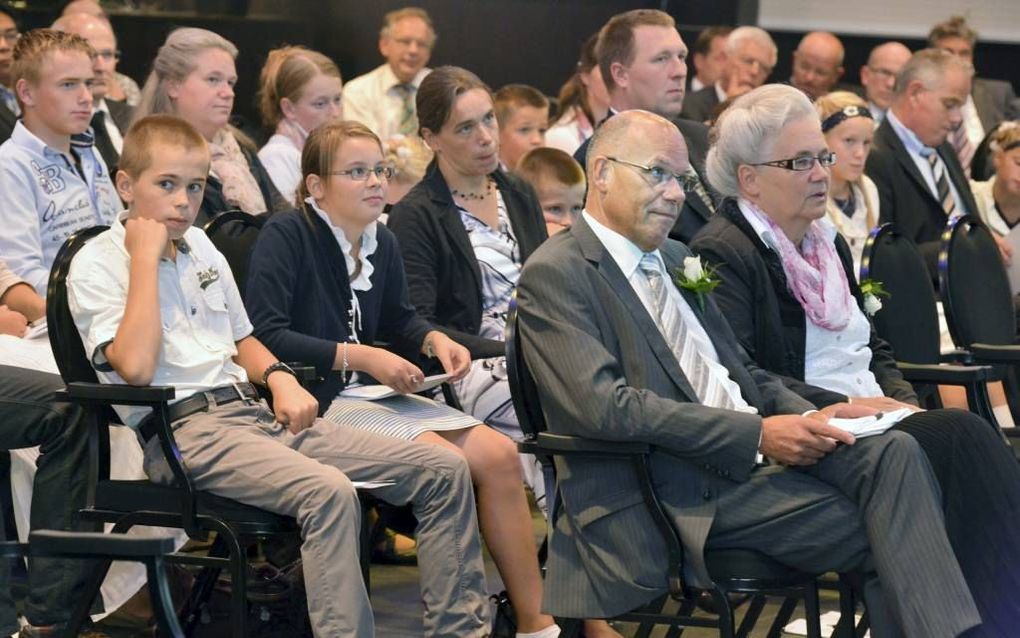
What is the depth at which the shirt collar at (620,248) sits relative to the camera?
3391 millimetres

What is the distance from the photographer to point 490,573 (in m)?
4.67

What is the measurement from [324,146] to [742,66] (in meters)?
4.41

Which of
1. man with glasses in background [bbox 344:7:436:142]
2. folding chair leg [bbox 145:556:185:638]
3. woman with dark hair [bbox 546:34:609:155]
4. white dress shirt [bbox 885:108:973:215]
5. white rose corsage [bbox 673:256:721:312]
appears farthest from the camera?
man with glasses in background [bbox 344:7:436:142]

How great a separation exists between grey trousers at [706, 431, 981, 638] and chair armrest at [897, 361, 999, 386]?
915mm

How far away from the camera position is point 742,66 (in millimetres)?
8062

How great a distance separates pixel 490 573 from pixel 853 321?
1337 mm

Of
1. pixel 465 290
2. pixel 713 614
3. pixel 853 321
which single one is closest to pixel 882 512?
pixel 853 321

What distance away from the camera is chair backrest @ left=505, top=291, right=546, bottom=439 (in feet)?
10.7

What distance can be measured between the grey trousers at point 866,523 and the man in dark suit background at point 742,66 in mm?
4984

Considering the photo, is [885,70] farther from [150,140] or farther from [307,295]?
[150,140]

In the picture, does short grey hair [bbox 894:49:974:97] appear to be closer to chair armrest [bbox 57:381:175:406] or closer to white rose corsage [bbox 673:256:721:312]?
white rose corsage [bbox 673:256:721:312]

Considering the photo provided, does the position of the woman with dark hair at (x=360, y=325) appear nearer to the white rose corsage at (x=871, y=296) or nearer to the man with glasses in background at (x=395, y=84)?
the white rose corsage at (x=871, y=296)

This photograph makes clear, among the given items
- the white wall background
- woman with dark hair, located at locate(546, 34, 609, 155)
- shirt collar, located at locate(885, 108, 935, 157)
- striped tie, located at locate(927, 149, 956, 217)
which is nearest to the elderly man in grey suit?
striped tie, located at locate(927, 149, 956, 217)

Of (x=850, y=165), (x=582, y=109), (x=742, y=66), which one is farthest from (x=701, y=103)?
(x=850, y=165)
